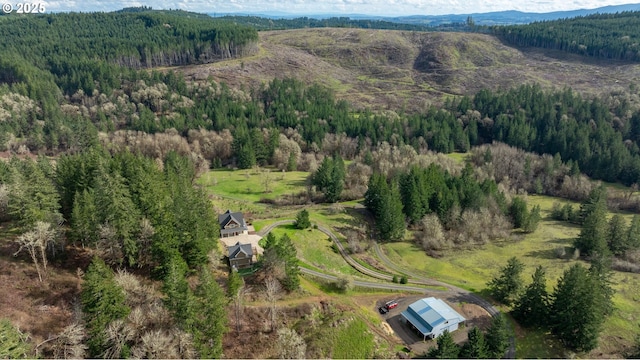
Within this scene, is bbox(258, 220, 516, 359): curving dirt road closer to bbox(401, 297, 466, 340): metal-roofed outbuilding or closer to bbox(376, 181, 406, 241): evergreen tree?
bbox(401, 297, 466, 340): metal-roofed outbuilding

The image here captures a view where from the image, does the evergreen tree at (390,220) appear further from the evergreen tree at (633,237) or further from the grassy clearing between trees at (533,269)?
the evergreen tree at (633,237)

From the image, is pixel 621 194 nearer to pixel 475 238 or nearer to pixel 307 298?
pixel 475 238

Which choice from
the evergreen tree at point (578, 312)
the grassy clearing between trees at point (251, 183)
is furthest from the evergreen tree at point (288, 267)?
the grassy clearing between trees at point (251, 183)

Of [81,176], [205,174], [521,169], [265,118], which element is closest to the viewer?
[81,176]

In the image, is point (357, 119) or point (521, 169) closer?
point (521, 169)

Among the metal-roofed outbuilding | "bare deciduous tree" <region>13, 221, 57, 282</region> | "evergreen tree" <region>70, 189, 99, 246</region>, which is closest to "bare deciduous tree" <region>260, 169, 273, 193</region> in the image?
"evergreen tree" <region>70, 189, 99, 246</region>

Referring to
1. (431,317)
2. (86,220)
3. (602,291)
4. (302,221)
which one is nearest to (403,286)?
(431,317)

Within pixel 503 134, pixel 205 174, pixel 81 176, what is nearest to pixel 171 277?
pixel 81 176
